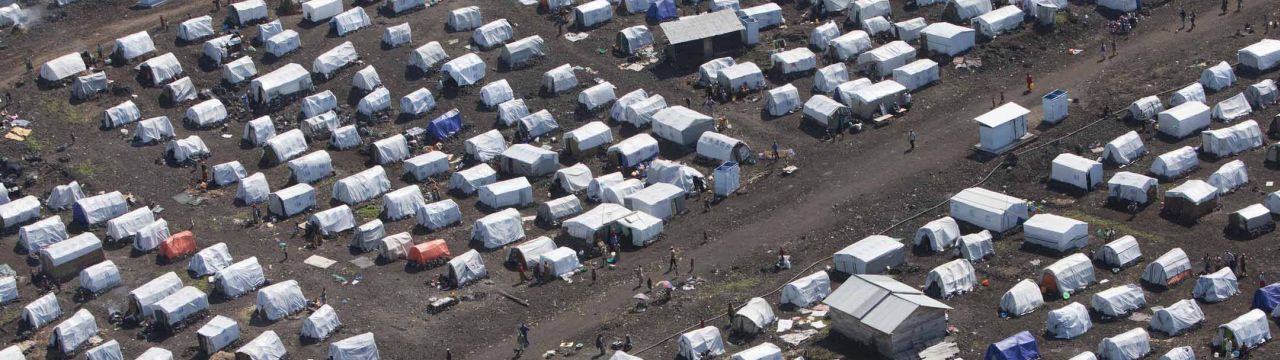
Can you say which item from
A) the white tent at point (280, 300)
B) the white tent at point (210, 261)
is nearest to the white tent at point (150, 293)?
the white tent at point (210, 261)

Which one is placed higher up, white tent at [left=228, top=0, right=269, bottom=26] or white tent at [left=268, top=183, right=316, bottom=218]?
white tent at [left=228, top=0, right=269, bottom=26]

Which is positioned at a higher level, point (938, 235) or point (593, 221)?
point (593, 221)

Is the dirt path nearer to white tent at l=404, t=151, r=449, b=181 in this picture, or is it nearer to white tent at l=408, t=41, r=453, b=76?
white tent at l=404, t=151, r=449, b=181

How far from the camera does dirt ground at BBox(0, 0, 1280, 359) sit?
3482 inches

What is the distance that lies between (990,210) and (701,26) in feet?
103

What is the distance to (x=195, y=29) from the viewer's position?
12456 cm

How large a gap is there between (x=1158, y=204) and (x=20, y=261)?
6202cm

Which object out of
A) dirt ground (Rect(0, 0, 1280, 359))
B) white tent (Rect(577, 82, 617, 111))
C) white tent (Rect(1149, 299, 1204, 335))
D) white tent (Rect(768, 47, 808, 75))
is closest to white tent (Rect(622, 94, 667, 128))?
dirt ground (Rect(0, 0, 1280, 359))

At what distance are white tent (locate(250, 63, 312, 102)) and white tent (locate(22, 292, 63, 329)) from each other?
1035 inches

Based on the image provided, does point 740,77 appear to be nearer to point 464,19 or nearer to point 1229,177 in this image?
point 464,19

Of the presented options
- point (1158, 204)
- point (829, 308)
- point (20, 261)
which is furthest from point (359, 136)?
point (1158, 204)

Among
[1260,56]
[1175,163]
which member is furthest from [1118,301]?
[1260,56]

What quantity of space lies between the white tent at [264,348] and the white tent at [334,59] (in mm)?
35091

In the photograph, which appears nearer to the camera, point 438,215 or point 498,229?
point 498,229
